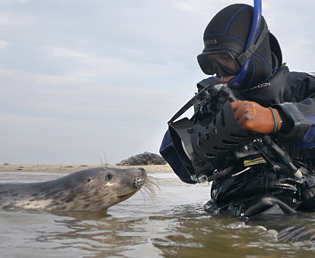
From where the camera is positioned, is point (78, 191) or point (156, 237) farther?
point (78, 191)

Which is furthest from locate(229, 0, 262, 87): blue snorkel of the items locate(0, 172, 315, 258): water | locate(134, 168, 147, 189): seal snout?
locate(134, 168, 147, 189): seal snout

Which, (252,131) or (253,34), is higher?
(253,34)

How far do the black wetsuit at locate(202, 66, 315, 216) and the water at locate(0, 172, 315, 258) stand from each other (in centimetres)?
23

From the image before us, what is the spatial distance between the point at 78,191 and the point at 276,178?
2054 millimetres

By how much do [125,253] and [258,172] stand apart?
1.84 meters

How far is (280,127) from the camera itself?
9.34 ft

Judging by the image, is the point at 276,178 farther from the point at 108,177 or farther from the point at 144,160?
the point at 144,160

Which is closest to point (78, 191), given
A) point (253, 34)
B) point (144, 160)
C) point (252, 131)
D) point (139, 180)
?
point (139, 180)

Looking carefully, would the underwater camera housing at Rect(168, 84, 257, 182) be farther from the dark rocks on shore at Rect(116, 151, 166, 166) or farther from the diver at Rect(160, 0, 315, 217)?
the dark rocks on shore at Rect(116, 151, 166, 166)

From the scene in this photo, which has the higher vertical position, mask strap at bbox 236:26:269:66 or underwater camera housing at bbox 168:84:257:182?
mask strap at bbox 236:26:269:66

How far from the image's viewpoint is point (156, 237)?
232cm

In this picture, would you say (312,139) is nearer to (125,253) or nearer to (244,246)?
(244,246)

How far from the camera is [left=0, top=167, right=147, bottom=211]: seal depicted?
4.07 m

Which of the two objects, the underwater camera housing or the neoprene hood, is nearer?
the underwater camera housing
